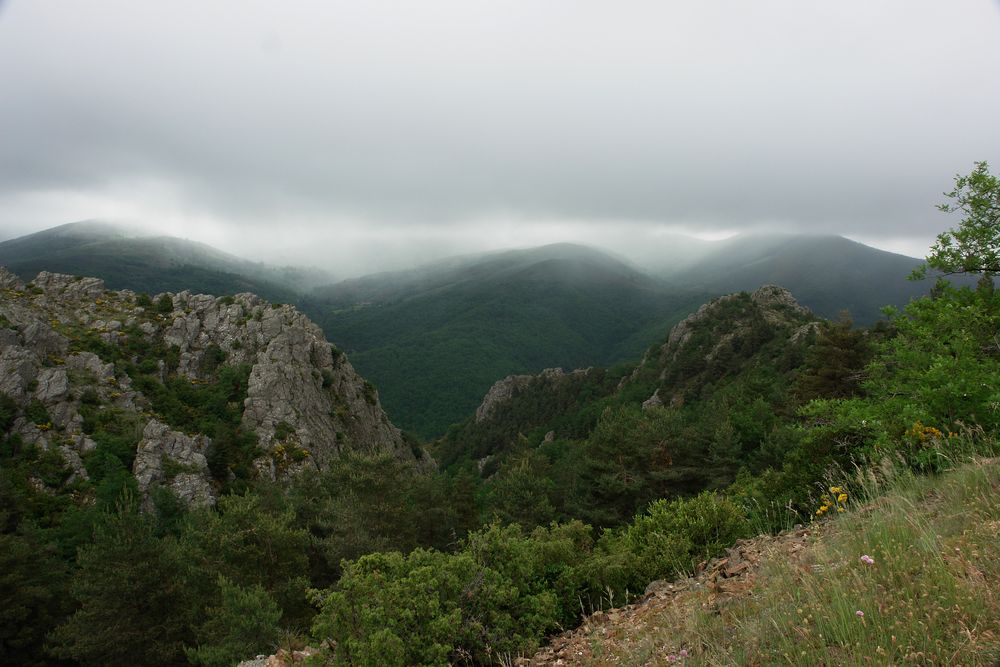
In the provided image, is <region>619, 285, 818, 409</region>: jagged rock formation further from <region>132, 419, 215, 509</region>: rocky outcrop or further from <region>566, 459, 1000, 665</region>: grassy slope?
<region>566, 459, 1000, 665</region>: grassy slope

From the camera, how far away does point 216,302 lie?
198ft

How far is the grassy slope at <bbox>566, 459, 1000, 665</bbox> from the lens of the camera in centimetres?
324

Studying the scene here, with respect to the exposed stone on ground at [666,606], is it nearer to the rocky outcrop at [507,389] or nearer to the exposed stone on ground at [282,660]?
the exposed stone on ground at [282,660]

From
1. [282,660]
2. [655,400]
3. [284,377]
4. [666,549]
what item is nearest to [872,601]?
[666,549]

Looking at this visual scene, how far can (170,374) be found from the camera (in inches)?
1916

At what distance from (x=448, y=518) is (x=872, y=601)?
2552 cm

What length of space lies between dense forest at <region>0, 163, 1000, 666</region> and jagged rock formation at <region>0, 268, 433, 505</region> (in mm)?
1170

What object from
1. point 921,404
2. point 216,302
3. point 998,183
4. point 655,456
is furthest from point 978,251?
point 216,302

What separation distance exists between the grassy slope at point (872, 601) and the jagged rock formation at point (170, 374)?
115 feet

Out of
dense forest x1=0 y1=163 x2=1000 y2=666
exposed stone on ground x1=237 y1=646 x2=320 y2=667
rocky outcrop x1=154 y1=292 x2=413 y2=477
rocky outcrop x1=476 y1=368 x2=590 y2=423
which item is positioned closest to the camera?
dense forest x1=0 y1=163 x2=1000 y2=666

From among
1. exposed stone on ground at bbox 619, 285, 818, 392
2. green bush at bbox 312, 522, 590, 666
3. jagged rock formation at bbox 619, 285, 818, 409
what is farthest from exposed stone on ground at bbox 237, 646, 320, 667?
exposed stone on ground at bbox 619, 285, 818, 392

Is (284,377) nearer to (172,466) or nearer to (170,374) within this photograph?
(170,374)

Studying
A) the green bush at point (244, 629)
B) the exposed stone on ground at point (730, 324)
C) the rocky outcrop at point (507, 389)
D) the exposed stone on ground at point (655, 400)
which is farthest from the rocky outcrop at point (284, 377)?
the rocky outcrop at point (507, 389)

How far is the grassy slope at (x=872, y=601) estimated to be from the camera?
3.24 metres
